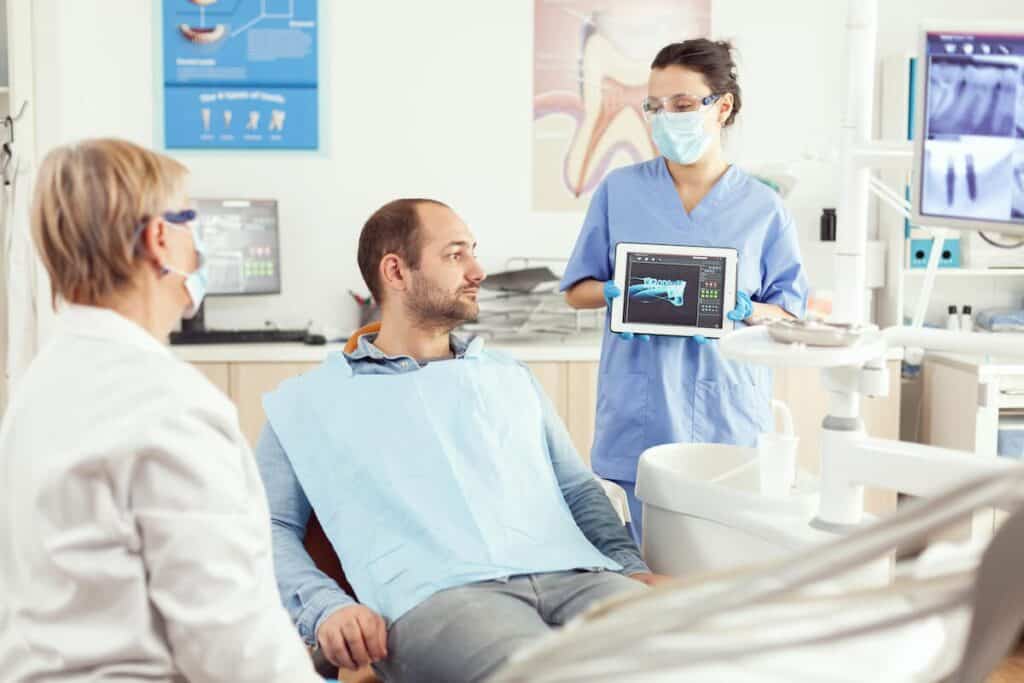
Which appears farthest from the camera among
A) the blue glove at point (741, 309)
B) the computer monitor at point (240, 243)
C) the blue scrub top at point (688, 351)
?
the computer monitor at point (240, 243)

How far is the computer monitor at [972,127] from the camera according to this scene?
51.7 inches

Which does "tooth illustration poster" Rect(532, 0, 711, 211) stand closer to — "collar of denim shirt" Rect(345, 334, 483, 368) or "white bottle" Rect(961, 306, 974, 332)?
"white bottle" Rect(961, 306, 974, 332)

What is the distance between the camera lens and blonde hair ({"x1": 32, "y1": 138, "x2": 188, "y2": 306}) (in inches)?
43.6

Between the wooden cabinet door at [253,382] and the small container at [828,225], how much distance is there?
181 centimetres

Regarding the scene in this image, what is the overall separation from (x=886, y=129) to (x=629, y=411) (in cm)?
206

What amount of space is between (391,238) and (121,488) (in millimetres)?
1073

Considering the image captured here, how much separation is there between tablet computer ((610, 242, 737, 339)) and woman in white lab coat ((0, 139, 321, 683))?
1314mm

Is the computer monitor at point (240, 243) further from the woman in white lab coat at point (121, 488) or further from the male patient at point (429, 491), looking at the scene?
the woman in white lab coat at point (121, 488)

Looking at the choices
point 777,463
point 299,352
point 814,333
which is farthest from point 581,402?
point 814,333

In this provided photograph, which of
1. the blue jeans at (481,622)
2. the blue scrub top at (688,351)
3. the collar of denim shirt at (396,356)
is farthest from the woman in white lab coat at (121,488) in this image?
the blue scrub top at (688,351)

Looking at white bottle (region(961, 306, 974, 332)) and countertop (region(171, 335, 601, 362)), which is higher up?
white bottle (region(961, 306, 974, 332))

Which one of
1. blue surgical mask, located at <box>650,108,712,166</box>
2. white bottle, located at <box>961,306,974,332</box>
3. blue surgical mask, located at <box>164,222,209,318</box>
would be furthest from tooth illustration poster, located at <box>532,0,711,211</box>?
blue surgical mask, located at <box>164,222,209,318</box>

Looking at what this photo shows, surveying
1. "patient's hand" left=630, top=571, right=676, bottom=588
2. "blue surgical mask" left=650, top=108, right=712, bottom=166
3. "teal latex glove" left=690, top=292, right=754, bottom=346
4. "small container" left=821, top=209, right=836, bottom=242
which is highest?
"blue surgical mask" left=650, top=108, right=712, bottom=166

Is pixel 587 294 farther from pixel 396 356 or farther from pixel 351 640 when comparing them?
pixel 351 640
